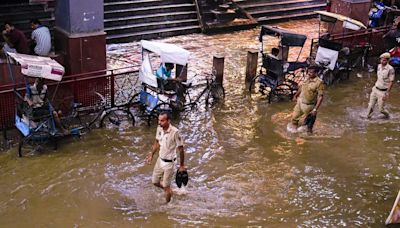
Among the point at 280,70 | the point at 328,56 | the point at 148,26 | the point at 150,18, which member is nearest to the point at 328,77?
the point at 328,56

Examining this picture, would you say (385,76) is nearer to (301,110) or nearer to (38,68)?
(301,110)

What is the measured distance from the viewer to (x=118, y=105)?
514 inches

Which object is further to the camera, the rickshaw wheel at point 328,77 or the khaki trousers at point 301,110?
the rickshaw wheel at point 328,77

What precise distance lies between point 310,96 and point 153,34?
29.7 feet

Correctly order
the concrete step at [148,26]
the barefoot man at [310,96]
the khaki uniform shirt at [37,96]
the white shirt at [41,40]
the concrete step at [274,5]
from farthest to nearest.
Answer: the concrete step at [274,5]
the concrete step at [148,26]
the white shirt at [41,40]
the barefoot man at [310,96]
the khaki uniform shirt at [37,96]

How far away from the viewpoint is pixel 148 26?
19.7m

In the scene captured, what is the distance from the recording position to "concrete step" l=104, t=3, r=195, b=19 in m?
19.4

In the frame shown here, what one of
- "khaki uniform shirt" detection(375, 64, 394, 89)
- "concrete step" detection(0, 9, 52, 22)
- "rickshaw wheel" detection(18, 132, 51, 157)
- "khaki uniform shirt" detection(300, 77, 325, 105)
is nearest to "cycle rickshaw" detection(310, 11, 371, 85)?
"khaki uniform shirt" detection(375, 64, 394, 89)

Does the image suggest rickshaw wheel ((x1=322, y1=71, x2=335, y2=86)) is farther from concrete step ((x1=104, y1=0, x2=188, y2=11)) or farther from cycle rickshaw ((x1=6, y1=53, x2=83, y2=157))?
cycle rickshaw ((x1=6, y1=53, x2=83, y2=157))

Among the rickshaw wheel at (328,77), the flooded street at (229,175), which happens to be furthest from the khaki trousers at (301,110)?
the rickshaw wheel at (328,77)

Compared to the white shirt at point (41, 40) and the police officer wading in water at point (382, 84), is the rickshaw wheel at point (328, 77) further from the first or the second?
the white shirt at point (41, 40)

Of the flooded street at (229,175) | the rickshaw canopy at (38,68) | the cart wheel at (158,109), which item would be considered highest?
the rickshaw canopy at (38,68)

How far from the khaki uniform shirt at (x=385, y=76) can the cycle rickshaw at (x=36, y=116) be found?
745cm

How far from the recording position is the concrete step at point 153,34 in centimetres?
1878
